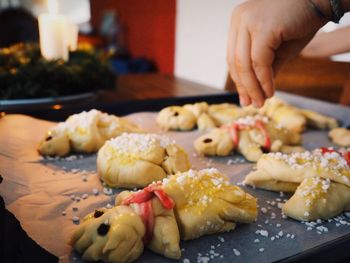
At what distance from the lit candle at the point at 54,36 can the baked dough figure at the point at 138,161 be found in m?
0.87

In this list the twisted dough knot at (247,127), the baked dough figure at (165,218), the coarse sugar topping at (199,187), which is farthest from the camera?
the twisted dough knot at (247,127)

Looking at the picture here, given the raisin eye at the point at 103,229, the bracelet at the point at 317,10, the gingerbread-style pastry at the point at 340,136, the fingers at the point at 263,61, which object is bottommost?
the gingerbread-style pastry at the point at 340,136

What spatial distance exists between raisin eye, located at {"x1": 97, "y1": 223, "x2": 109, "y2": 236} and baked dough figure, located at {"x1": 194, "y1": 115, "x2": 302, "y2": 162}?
63 centimetres

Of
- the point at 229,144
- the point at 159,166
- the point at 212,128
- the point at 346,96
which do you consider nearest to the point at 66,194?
the point at 159,166

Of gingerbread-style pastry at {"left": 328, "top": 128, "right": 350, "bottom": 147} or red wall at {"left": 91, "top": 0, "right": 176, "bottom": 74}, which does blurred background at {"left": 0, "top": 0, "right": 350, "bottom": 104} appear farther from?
gingerbread-style pastry at {"left": 328, "top": 128, "right": 350, "bottom": 147}

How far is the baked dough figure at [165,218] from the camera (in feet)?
2.29

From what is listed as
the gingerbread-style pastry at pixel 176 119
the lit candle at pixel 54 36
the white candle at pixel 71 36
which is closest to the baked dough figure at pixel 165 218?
the gingerbread-style pastry at pixel 176 119

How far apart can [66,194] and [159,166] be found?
0.27 metres

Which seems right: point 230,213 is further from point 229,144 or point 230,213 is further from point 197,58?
point 197,58

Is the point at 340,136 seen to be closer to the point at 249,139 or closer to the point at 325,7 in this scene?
the point at 249,139

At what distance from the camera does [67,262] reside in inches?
27.6

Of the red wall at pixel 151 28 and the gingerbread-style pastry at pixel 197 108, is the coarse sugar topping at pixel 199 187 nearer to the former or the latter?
the gingerbread-style pastry at pixel 197 108

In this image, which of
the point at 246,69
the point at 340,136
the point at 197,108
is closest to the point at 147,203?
the point at 246,69

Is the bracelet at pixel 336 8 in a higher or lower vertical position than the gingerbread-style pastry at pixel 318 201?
higher
